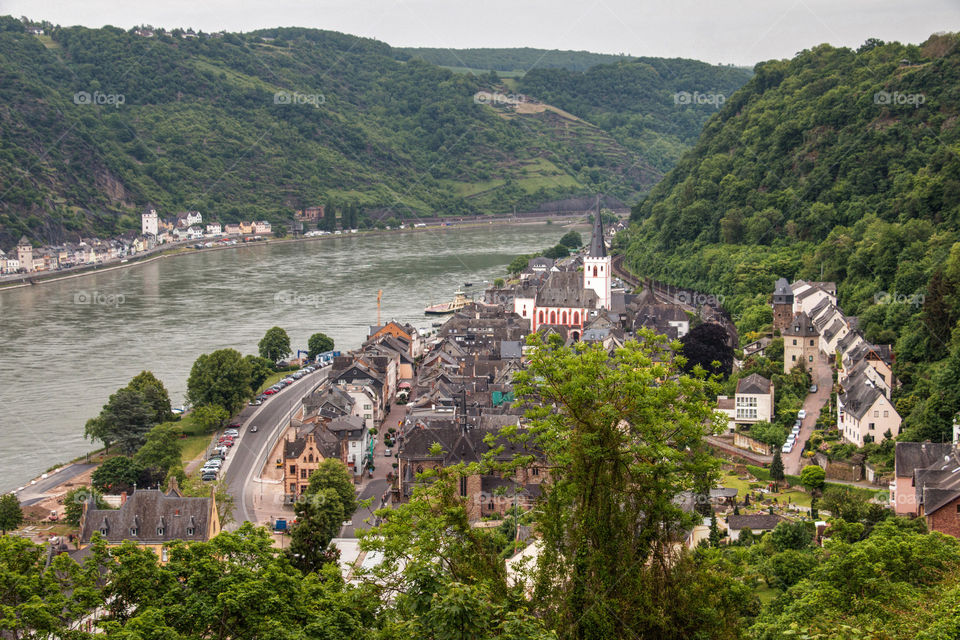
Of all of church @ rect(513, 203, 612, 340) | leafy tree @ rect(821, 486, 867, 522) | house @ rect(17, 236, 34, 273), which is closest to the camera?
leafy tree @ rect(821, 486, 867, 522)

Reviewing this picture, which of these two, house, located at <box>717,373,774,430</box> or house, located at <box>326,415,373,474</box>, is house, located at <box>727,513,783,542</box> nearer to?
house, located at <box>717,373,774,430</box>

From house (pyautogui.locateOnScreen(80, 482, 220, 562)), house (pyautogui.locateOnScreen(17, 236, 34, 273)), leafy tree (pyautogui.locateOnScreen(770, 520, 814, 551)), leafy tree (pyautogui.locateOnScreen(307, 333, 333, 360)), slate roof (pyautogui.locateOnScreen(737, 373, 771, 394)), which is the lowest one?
leafy tree (pyautogui.locateOnScreen(770, 520, 814, 551))

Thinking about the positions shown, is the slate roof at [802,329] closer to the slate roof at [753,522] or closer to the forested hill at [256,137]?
the slate roof at [753,522]

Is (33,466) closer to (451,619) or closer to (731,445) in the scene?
(731,445)

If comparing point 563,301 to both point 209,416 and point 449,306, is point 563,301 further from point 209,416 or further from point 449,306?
point 209,416

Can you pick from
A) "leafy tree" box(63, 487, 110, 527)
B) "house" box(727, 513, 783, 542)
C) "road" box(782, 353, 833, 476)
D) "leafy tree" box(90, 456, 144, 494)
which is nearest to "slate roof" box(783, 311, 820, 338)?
"road" box(782, 353, 833, 476)

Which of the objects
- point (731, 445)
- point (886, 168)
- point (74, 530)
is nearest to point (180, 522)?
point (74, 530)
